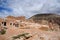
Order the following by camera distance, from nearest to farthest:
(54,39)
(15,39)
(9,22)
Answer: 1. (54,39)
2. (15,39)
3. (9,22)

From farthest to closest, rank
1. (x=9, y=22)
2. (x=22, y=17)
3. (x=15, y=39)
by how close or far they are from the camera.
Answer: (x=22, y=17) → (x=9, y=22) → (x=15, y=39)

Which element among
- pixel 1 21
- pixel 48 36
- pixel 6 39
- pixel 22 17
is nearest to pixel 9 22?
pixel 1 21

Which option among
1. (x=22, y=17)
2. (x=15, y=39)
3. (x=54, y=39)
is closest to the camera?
(x=54, y=39)

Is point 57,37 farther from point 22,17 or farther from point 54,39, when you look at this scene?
point 22,17

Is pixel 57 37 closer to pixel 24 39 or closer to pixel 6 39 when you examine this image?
pixel 24 39

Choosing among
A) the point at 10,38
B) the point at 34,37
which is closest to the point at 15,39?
the point at 10,38

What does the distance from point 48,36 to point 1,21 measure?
77.0 ft

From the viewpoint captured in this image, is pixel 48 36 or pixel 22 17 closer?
pixel 48 36

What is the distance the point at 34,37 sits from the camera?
773 inches

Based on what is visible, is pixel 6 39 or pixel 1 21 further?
pixel 1 21

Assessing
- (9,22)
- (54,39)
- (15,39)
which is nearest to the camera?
(54,39)

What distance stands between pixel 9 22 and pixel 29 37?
19.8 meters

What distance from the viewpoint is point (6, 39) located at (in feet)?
67.9

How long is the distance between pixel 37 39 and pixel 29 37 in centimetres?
168
